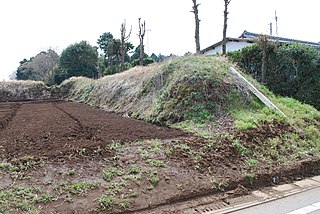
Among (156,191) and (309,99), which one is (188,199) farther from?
(309,99)

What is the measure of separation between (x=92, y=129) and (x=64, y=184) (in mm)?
2903

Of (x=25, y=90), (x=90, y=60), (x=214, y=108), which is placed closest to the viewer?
(x=214, y=108)

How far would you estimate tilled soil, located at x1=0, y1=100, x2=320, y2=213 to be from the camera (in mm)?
2749

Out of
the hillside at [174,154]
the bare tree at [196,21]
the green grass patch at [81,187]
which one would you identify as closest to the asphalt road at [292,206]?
the hillside at [174,154]

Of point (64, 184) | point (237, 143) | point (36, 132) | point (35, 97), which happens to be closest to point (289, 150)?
point (237, 143)

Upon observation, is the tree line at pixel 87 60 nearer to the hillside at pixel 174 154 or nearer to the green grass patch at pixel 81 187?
the hillside at pixel 174 154

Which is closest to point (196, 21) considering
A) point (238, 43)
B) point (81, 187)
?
point (238, 43)

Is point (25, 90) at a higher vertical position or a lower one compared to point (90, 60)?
lower

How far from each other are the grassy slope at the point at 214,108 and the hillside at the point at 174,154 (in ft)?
0.08

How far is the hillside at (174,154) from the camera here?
114 inches

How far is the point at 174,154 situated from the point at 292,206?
1.71 m

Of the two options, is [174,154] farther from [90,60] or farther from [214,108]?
[90,60]

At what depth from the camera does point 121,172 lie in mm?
3346

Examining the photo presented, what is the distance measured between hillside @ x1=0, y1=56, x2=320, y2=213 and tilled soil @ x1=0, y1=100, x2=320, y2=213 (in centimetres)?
1
